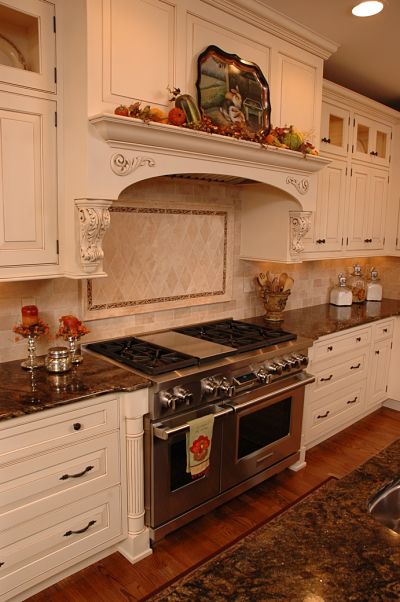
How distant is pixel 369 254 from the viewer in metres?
4.20

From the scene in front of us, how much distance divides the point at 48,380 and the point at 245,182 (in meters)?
1.81

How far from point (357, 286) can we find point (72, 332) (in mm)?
2978

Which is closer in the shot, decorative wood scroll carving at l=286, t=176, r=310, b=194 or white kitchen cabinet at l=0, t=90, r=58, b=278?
white kitchen cabinet at l=0, t=90, r=58, b=278

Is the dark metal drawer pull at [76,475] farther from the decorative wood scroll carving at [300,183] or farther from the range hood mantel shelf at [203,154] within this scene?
the decorative wood scroll carving at [300,183]

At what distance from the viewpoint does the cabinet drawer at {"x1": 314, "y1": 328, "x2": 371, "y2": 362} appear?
3.13 metres

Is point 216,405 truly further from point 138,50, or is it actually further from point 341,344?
point 138,50

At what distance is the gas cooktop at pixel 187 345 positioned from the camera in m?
2.27

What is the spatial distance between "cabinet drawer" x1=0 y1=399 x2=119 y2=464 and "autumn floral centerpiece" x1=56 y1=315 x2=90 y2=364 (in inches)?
14.7

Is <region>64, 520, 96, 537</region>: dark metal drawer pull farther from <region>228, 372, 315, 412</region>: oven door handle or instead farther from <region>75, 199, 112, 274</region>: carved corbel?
<region>75, 199, 112, 274</region>: carved corbel

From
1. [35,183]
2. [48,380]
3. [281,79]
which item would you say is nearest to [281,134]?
[281,79]

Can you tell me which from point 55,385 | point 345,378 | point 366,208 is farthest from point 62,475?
point 366,208

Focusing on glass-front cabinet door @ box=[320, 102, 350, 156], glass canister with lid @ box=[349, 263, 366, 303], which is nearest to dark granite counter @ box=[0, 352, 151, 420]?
glass-front cabinet door @ box=[320, 102, 350, 156]

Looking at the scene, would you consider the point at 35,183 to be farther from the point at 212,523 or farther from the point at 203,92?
the point at 212,523

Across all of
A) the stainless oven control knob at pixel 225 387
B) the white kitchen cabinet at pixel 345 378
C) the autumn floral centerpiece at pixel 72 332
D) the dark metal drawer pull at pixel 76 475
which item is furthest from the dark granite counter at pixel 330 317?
the dark metal drawer pull at pixel 76 475
